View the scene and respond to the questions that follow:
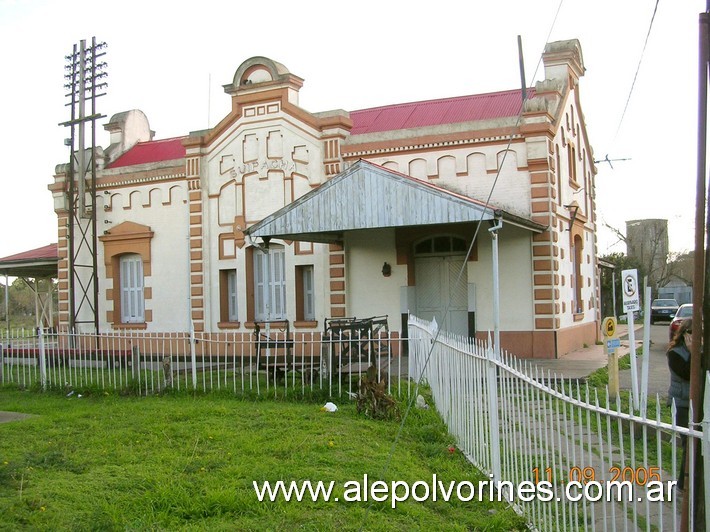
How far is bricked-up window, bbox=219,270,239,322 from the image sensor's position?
2102 centimetres

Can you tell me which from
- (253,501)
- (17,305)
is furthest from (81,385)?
(17,305)

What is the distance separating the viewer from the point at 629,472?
14.0 feet

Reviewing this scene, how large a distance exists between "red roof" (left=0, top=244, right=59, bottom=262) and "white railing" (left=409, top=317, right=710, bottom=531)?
62.9 feet

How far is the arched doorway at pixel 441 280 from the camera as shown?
1828 cm

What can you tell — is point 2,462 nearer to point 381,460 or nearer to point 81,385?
point 381,460

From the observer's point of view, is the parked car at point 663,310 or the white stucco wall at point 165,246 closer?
the white stucco wall at point 165,246

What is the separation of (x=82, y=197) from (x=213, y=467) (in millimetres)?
17417

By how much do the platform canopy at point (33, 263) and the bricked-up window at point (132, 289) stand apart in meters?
2.82

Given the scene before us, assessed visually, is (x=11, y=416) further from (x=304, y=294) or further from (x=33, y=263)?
(x=33, y=263)

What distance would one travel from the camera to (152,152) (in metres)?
25.1

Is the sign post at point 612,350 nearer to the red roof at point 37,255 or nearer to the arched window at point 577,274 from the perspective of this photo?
the arched window at point 577,274

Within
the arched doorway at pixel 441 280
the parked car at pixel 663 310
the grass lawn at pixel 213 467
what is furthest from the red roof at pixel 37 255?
the parked car at pixel 663 310

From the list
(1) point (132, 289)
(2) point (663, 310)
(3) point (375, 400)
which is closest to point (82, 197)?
(1) point (132, 289)

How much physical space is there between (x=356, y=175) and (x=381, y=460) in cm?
916
